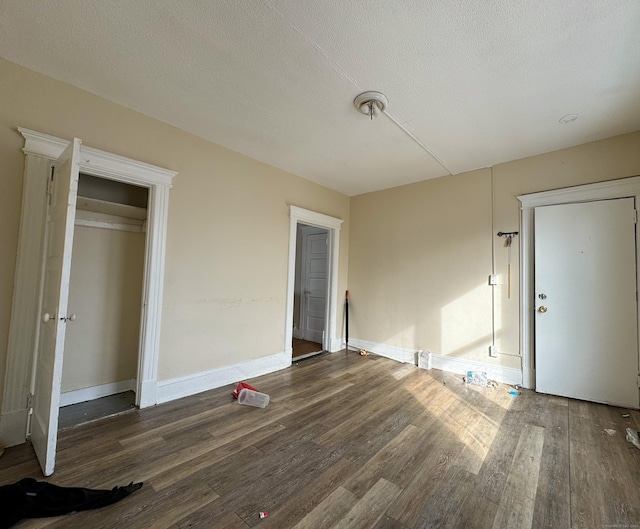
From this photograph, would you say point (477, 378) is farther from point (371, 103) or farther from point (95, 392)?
point (95, 392)

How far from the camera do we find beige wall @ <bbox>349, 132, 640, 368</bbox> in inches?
124

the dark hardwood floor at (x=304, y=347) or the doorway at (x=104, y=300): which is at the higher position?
the doorway at (x=104, y=300)

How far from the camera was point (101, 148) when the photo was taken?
2.38m

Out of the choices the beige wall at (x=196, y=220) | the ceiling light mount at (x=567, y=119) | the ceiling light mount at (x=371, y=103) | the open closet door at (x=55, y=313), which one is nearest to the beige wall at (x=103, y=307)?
the beige wall at (x=196, y=220)

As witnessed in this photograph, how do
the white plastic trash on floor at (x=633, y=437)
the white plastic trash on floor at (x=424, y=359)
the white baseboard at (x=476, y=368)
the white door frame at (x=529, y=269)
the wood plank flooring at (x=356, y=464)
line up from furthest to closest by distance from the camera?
the white plastic trash on floor at (x=424, y=359) → the white baseboard at (x=476, y=368) → the white door frame at (x=529, y=269) → the white plastic trash on floor at (x=633, y=437) → the wood plank flooring at (x=356, y=464)

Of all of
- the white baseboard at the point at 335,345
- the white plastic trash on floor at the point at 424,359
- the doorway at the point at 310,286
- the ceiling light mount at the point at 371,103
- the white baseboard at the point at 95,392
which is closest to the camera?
the ceiling light mount at the point at 371,103

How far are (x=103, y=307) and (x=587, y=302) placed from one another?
16.1 feet

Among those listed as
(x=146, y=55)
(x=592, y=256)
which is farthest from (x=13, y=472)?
(x=592, y=256)

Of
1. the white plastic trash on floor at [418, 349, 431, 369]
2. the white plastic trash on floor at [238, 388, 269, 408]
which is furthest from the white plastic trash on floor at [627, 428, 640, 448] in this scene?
the white plastic trash on floor at [238, 388, 269, 408]

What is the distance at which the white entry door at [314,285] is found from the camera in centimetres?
535

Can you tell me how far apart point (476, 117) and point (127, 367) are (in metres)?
4.24

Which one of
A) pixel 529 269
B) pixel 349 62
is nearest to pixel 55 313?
pixel 349 62

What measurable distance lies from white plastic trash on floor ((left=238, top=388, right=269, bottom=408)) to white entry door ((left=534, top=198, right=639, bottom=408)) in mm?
2955

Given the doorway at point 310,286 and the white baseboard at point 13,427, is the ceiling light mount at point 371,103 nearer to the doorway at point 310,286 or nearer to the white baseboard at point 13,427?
the doorway at point 310,286
